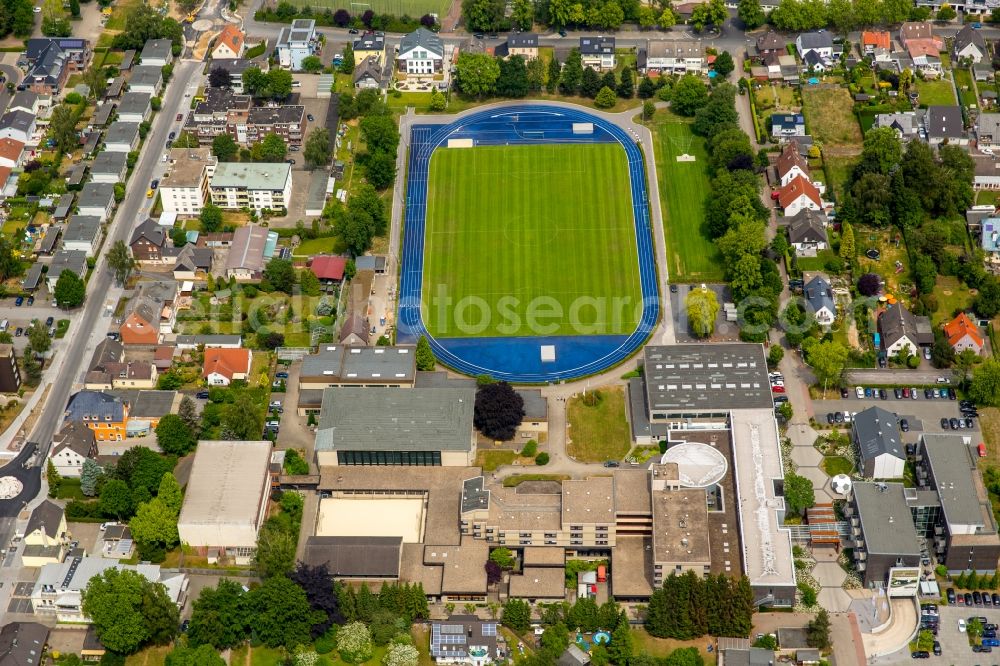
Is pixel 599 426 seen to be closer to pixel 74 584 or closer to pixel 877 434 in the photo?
pixel 877 434

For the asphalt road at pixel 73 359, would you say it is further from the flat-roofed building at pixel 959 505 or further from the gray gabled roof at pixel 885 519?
the flat-roofed building at pixel 959 505

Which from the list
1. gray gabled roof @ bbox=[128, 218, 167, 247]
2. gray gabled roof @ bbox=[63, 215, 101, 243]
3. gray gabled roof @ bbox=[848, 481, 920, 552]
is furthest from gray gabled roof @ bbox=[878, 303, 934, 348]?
gray gabled roof @ bbox=[63, 215, 101, 243]

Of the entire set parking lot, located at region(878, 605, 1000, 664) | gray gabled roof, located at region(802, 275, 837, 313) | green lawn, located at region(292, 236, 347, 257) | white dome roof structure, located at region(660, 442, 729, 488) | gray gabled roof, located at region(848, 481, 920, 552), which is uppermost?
green lawn, located at region(292, 236, 347, 257)

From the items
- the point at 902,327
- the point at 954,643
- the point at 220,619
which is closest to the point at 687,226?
the point at 902,327

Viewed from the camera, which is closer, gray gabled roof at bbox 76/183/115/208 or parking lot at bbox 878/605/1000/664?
parking lot at bbox 878/605/1000/664

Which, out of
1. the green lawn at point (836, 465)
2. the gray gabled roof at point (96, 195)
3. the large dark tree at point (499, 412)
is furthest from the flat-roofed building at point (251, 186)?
the green lawn at point (836, 465)

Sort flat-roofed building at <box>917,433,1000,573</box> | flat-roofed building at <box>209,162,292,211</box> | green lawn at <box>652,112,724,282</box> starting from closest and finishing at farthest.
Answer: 1. flat-roofed building at <box>917,433,1000,573</box>
2. green lawn at <box>652,112,724,282</box>
3. flat-roofed building at <box>209,162,292,211</box>

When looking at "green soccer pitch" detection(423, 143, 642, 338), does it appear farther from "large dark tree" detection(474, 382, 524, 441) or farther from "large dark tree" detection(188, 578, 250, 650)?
"large dark tree" detection(188, 578, 250, 650)

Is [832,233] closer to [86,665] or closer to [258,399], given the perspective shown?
[258,399]
